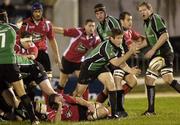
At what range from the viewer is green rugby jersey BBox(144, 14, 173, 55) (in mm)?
13422

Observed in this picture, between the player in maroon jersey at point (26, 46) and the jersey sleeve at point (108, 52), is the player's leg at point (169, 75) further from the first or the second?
the player in maroon jersey at point (26, 46)

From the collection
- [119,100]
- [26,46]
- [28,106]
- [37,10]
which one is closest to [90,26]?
[37,10]

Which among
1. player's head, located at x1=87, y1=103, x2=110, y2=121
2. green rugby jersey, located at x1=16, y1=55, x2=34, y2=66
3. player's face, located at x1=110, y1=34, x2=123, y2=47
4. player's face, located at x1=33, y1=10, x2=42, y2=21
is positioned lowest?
player's head, located at x1=87, y1=103, x2=110, y2=121

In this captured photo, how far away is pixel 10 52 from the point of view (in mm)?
11602

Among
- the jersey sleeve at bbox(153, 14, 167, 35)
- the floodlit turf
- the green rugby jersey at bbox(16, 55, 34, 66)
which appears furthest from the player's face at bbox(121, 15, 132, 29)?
the green rugby jersey at bbox(16, 55, 34, 66)

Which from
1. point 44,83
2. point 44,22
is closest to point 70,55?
point 44,22

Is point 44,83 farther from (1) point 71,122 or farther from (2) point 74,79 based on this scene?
(2) point 74,79

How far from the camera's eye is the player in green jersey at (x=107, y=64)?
12.8 meters

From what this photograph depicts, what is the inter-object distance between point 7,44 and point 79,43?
191 inches

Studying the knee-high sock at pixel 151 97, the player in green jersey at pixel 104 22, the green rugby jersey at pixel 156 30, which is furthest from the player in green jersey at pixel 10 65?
the green rugby jersey at pixel 156 30

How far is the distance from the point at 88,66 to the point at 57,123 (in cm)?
179

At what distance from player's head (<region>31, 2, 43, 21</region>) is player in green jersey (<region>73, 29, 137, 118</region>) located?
2.00 metres

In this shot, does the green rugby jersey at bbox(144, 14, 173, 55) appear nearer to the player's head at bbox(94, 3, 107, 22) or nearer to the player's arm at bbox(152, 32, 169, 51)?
the player's arm at bbox(152, 32, 169, 51)

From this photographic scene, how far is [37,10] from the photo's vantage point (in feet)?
48.1
